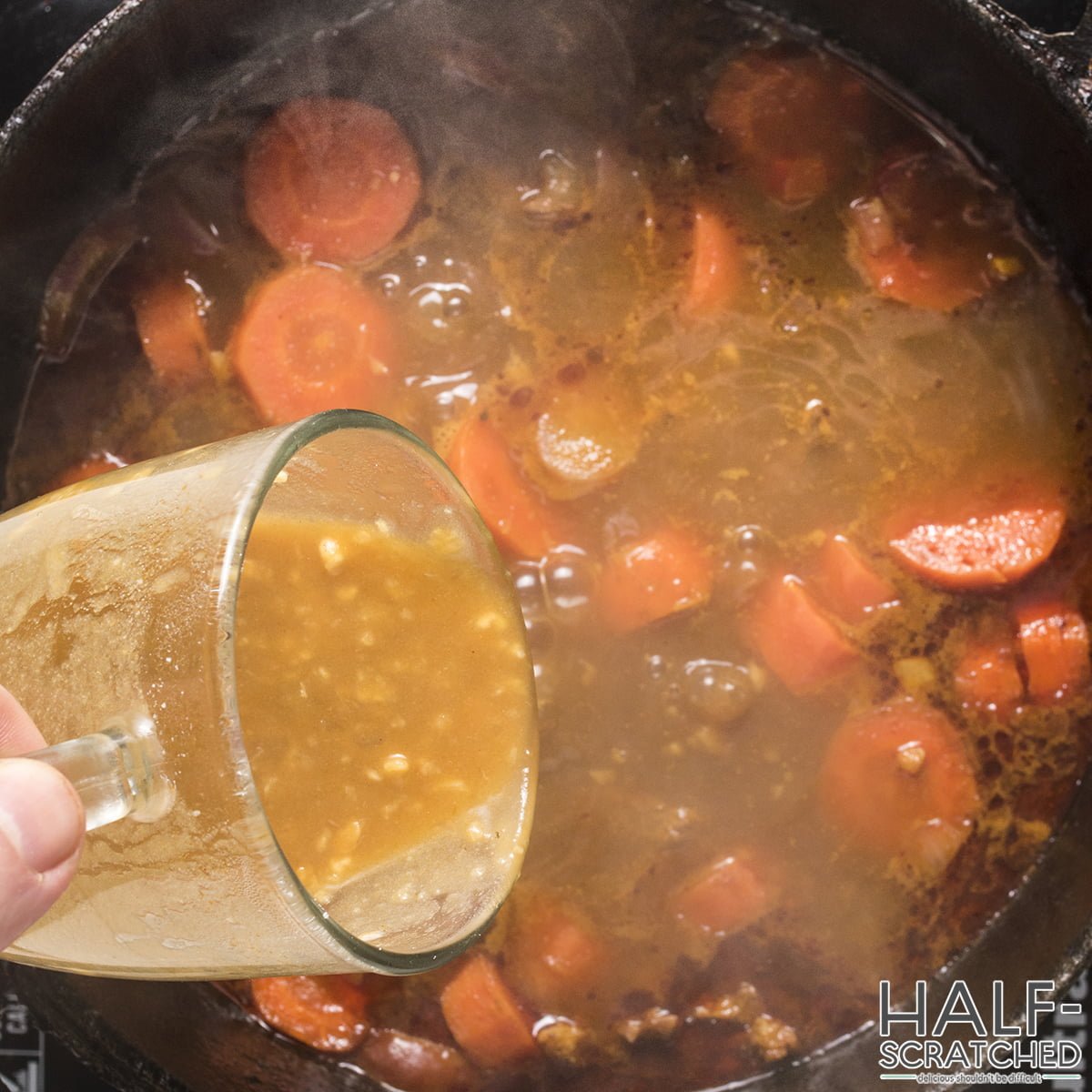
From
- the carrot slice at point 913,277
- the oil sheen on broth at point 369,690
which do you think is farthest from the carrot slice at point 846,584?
the oil sheen on broth at point 369,690

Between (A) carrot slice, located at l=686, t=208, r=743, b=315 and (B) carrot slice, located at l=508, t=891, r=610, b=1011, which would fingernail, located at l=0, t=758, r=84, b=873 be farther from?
(A) carrot slice, located at l=686, t=208, r=743, b=315

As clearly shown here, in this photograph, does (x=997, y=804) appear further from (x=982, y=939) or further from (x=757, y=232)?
(x=757, y=232)

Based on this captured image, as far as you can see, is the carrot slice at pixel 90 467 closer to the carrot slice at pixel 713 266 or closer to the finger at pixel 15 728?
the finger at pixel 15 728

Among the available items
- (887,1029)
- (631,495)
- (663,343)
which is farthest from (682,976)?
(663,343)

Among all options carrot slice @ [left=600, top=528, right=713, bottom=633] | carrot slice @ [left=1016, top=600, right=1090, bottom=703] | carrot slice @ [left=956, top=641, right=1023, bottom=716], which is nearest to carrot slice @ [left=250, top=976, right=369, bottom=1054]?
carrot slice @ [left=600, top=528, right=713, bottom=633]

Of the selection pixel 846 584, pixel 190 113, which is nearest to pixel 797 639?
pixel 846 584
